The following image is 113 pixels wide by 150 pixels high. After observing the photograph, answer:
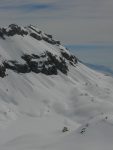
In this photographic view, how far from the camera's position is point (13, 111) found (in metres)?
69.1

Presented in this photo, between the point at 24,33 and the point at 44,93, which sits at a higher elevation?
the point at 24,33

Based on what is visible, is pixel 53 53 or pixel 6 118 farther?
pixel 53 53

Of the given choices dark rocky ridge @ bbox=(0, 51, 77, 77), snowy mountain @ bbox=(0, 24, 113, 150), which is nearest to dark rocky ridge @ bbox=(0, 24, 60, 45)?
snowy mountain @ bbox=(0, 24, 113, 150)

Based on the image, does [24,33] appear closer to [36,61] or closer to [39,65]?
[36,61]

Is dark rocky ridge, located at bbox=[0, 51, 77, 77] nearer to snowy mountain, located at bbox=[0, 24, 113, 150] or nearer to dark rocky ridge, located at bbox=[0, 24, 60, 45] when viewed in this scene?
snowy mountain, located at bbox=[0, 24, 113, 150]

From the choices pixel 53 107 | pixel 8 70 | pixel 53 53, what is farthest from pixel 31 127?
pixel 53 53

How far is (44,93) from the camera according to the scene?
7850cm

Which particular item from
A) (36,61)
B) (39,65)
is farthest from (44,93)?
(36,61)

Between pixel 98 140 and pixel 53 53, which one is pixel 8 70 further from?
pixel 98 140

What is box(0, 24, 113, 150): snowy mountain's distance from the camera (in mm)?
44162

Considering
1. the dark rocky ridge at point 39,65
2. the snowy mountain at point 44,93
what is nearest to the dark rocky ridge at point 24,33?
the snowy mountain at point 44,93

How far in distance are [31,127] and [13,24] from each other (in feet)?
150

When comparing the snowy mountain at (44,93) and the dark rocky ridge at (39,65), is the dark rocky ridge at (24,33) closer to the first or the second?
the snowy mountain at (44,93)

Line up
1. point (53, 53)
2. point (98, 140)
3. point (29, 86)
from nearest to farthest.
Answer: point (98, 140) → point (29, 86) → point (53, 53)
